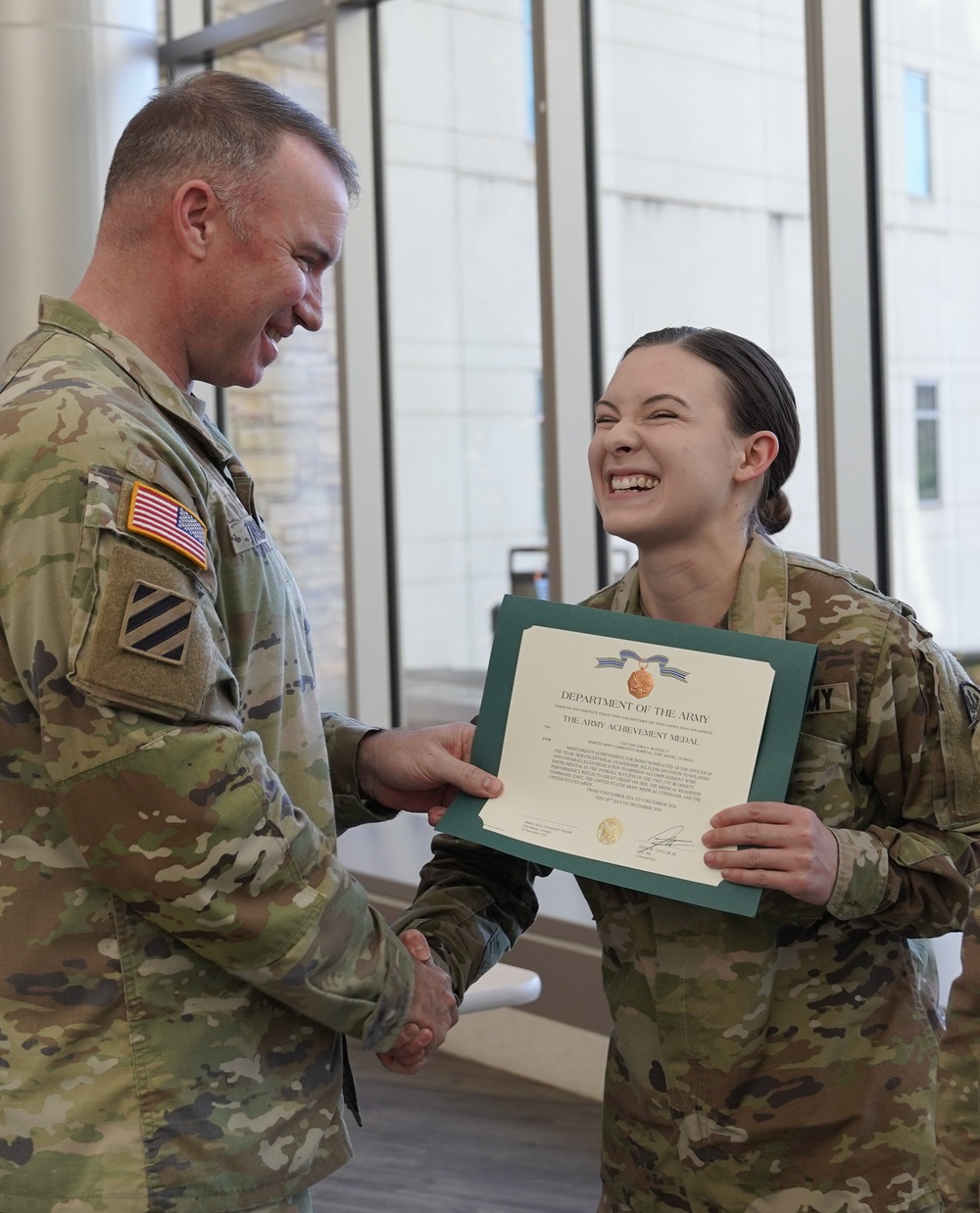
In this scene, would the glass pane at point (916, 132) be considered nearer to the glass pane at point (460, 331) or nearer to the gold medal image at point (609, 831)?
the glass pane at point (460, 331)

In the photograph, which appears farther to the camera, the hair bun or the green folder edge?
the hair bun

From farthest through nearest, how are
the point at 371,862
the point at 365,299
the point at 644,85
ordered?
the point at 365,299 → the point at 371,862 → the point at 644,85

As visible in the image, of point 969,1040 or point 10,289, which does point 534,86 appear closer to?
point 10,289

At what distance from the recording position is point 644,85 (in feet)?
13.4

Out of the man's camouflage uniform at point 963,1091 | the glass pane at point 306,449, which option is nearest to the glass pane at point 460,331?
the glass pane at point 306,449

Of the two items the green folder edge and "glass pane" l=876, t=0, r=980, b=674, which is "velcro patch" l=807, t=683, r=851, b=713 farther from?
"glass pane" l=876, t=0, r=980, b=674

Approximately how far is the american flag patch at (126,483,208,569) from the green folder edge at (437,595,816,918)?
413mm

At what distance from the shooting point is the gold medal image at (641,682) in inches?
61.0

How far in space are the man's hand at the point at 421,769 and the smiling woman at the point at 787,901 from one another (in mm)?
202

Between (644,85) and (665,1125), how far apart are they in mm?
3277

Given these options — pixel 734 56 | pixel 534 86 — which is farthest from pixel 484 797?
pixel 534 86

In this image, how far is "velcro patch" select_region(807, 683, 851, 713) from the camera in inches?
59.6

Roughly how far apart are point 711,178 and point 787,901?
283cm

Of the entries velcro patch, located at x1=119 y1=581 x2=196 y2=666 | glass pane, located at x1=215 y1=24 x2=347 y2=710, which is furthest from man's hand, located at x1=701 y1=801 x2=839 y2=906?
glass pane, located at x1=215 y1=24 x2=347 y2=710
